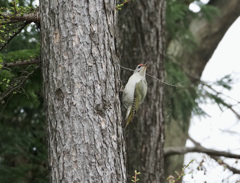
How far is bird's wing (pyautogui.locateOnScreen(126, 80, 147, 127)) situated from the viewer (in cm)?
521

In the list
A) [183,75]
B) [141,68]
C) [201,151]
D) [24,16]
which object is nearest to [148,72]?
[141,68]

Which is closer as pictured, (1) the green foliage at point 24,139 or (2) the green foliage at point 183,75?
(1) the green foliage at point 24,139

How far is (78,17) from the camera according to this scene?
11.0 feet

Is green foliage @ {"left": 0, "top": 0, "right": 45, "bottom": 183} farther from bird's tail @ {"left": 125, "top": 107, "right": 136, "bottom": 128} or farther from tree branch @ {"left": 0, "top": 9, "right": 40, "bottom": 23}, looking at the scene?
tree branch @ {"left": 0, "top": 9, "right": 40, "bottom": 23}

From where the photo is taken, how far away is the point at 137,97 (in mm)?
5219

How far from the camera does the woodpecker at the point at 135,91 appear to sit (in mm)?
5211

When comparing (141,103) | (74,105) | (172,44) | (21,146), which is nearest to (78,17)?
(74,105)

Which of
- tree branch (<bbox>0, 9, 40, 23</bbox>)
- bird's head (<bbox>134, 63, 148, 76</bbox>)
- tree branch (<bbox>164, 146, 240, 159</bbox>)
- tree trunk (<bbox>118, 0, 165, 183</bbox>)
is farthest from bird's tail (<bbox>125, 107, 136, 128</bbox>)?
tree branch (<bbox>0, 9, 40, 23</bbox>)

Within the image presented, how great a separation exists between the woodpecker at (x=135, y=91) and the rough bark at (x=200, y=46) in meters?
3.09

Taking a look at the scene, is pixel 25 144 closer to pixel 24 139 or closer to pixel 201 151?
pixel 24 139

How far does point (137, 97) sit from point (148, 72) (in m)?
0.52

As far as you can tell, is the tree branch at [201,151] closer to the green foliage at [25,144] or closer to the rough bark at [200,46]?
the rough bark at [200,46]

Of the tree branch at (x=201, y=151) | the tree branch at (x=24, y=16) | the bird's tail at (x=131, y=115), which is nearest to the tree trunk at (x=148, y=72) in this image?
the bird's tail at (x=131, y=115)

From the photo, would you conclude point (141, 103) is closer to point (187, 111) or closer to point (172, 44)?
point (187, 111)
